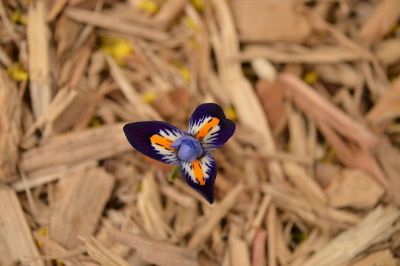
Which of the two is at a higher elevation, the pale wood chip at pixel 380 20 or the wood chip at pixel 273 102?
the pale wood chip at pixel 380 20

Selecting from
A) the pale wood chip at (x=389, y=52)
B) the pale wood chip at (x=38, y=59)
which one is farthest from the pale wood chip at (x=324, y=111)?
the pale wood chip at (x=38, y=59)

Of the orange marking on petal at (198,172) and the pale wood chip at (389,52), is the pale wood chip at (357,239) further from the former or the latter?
the pale wood chip at (389,52)

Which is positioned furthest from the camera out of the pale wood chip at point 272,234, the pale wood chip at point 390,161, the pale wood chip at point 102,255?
the pale wood chip at point 390,161

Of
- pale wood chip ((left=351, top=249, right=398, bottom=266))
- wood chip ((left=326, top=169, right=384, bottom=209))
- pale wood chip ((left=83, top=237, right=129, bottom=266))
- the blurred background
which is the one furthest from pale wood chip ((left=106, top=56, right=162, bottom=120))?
pale wood chip ((left=351, top=249, right=398, bottom=266))

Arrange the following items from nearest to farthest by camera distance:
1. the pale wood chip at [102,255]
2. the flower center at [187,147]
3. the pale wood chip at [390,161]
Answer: the flower center at [187,147]
the pale wood chip at [102,255]
the pale wood chip at [390,161]

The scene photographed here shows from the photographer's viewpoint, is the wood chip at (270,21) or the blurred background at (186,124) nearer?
the blurred background at (186,124)

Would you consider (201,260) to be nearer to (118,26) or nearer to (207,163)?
(207,163)

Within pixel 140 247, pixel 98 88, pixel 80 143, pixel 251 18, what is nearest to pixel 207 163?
pixel 140 247
